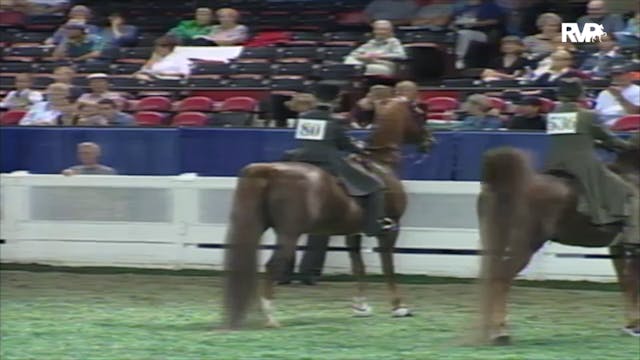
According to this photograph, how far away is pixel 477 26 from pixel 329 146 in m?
6.50

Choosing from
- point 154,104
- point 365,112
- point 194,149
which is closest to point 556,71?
point 365,112

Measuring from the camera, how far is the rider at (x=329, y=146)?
10820mm

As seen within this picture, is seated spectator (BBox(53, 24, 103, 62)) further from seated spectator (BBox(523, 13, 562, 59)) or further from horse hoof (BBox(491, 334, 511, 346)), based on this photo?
horse hoof (BBox(491, 334, 511, 346))

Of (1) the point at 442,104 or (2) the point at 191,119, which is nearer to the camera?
(1) the point at 442,104

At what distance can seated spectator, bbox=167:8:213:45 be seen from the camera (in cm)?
1880

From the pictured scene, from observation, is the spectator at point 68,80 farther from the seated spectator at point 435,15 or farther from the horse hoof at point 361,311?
the horse hoof at point 361,311

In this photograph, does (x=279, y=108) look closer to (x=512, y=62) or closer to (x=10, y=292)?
(x=512, y=62)

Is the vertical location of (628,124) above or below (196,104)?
above

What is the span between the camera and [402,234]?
46.9 feet

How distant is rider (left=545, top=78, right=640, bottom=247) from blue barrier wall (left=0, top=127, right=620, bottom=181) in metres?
3.94

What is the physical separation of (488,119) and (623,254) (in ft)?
13.5

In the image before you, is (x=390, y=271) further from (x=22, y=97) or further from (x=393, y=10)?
(x=393, y=10)

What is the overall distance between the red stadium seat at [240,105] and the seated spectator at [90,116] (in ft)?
4.77

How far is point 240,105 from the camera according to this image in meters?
15.9
